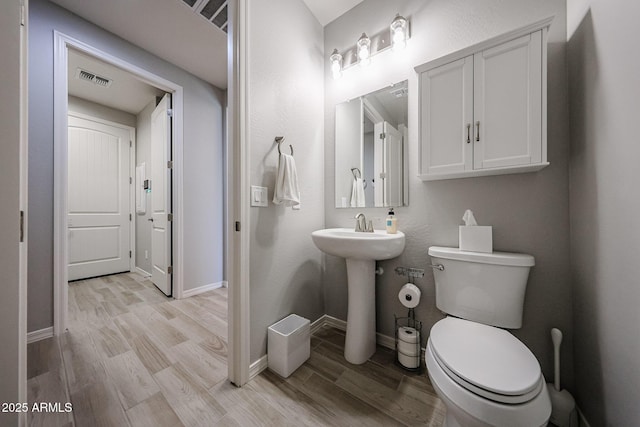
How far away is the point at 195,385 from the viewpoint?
1192 mm

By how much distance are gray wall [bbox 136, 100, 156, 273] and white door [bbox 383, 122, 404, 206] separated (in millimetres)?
3138

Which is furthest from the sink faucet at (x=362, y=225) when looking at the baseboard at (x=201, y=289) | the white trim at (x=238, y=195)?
the baseboard at (x=201, y=289)

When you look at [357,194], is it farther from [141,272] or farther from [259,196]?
[141,272]

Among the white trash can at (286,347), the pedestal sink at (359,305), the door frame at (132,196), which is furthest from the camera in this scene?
the door frame at (132,196)

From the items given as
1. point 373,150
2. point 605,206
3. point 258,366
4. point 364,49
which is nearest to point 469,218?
point 605,206

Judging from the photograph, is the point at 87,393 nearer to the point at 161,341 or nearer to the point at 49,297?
the point at 161,341

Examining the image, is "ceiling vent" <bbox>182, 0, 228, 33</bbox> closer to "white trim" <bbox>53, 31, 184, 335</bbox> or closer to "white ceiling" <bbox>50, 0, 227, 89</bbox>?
"white ceiling" <bbox>50, 0, 227, 89</bbox>

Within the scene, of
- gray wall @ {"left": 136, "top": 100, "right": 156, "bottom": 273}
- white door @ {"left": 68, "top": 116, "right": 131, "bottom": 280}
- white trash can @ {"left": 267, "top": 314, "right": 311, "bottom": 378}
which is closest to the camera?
white trash can @ {"left": 267, "top": 314, "right": 311, "bottom": 378}

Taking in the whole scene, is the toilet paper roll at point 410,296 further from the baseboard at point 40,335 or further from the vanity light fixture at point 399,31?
the baseboard at point 40,335

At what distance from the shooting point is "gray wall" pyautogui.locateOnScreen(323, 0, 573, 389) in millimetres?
1072

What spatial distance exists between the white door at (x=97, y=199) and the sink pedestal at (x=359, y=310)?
3753mm

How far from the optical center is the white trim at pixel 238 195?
1.20m

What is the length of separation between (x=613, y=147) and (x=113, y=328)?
3133 millimetres

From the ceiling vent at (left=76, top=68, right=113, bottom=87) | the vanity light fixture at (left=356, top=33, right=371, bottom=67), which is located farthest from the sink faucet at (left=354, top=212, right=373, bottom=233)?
the ceiling vent at (left=76, top=68, right=113, bottom=87)
